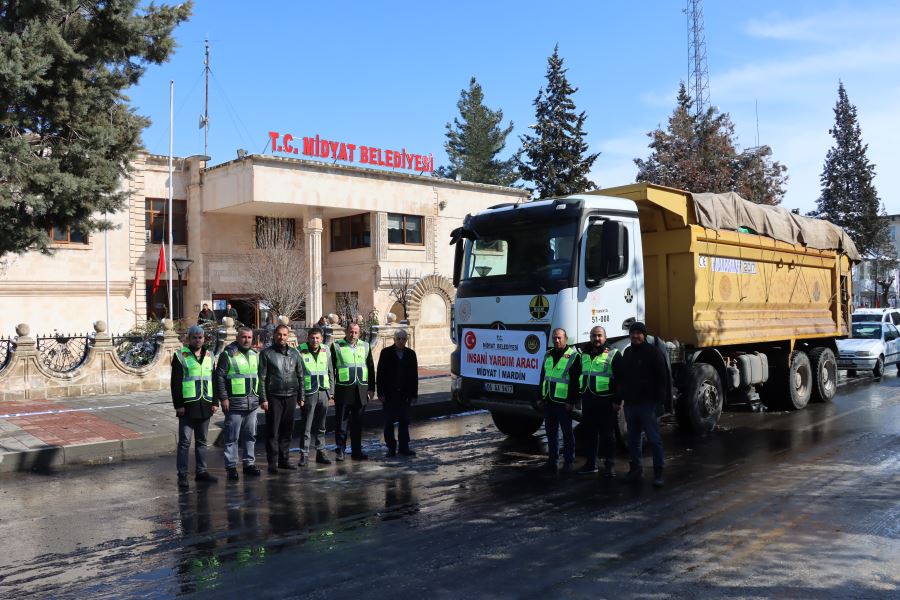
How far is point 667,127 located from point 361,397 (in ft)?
110

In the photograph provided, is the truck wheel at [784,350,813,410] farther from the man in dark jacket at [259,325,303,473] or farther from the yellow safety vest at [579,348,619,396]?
the man in dark jacket at [259,325,303,473]

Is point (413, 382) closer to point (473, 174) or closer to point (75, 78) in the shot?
point (75, 78)

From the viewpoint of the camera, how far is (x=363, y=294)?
3184 centimetres

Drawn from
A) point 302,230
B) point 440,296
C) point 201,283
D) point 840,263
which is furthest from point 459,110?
point 840,263

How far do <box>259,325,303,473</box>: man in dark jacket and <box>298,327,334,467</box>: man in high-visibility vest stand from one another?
0.47ft

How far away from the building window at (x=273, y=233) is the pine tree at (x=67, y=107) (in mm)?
16590

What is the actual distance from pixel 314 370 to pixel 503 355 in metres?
2.41

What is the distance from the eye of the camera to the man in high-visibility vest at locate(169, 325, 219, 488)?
8.22m

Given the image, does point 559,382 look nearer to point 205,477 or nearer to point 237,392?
point 237,392

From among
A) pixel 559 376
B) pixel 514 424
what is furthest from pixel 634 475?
pixel 514 424

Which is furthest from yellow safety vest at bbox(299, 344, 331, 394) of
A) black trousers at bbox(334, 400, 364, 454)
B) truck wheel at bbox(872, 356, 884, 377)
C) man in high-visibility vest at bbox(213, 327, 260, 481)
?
truck wheel at bbox(872, 356, 884, 377)

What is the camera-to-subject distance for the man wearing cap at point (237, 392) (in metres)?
8.43

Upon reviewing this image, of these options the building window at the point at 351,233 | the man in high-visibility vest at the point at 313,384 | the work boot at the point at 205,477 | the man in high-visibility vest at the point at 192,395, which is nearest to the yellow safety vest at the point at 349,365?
the man in high-visibility vest at the point at 313,384

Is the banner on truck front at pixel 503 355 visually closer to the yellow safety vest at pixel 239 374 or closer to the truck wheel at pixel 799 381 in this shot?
the yellow safety vest at pixel 239 374
